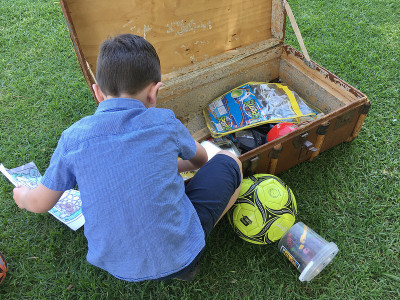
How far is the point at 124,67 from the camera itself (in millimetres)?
1231

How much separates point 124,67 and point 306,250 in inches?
47.6

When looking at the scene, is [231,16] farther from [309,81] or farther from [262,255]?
[262,255]

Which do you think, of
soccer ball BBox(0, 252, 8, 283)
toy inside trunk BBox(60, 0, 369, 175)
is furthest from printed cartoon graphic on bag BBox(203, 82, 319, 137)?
soccer ball BBox(0, 252, 8, 283)

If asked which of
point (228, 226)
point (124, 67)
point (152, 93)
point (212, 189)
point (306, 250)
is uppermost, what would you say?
point (124, 67)

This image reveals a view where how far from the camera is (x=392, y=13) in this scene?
3588mm

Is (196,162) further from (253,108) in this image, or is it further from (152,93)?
(253,108)

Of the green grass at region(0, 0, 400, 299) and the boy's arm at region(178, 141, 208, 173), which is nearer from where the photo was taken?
the boy's arm at region(178, 141, 208, 173)

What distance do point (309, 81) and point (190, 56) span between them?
0.88 metres

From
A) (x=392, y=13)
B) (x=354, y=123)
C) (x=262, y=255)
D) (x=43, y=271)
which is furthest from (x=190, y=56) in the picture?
(x=392, y=13)

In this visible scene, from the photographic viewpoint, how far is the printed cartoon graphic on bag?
7.38 ft

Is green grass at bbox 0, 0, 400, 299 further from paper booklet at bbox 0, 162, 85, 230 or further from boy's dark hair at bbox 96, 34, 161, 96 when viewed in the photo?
boy's dark hair at bbox 96, 34, 161, 96

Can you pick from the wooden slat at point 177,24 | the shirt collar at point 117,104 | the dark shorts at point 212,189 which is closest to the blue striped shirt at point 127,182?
the shirt collar at point 117,104

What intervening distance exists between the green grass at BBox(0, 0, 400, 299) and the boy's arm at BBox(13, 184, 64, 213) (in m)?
0.55

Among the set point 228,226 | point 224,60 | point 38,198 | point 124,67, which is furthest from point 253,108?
point 38,198
